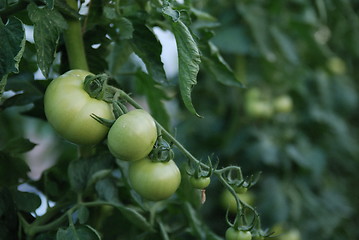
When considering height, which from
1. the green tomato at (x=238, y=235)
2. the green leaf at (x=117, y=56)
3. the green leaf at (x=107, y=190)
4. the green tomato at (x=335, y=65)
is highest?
the green leaf at (x=117, y=56)

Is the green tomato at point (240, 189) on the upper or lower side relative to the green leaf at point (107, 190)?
upper

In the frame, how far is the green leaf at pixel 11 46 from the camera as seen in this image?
59 centimetres

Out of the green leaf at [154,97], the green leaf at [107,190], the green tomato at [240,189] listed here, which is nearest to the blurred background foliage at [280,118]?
the green leaf at [154,97]

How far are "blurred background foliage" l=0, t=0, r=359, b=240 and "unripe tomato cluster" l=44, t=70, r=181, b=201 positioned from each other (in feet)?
3.65

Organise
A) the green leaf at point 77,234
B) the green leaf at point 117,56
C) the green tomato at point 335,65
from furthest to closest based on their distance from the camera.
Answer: the green tomato at point 335,65
the green leaf at point 117,56
the green leaf at point 77,234

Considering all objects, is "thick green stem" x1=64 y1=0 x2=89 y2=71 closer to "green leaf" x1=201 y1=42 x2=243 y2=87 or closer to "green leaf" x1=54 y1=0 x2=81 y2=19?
"green leaf" x1=54 y1=0 x2=81 y2=19

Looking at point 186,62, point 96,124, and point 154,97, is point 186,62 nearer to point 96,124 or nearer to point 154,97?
point 96,124

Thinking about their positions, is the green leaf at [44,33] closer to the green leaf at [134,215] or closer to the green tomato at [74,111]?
the green tomato at [74,111]

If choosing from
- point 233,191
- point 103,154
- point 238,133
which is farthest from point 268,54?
point 233,191

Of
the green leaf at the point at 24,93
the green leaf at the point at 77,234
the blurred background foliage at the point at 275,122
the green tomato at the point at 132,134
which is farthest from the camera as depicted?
the blurred background foliage at the point at 275,122

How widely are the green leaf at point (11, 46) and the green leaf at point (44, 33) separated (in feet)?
0.07

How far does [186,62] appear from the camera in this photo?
60 centimetres

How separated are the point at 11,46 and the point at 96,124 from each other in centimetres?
13

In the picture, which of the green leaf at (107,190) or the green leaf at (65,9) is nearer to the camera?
the green leaf at (65,9)
